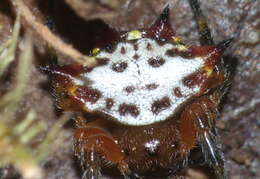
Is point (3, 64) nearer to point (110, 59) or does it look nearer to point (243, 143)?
point (110, 59)

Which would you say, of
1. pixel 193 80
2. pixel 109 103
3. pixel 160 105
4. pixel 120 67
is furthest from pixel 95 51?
pixel 193 80

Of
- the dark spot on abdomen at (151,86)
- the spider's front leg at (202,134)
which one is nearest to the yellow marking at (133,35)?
the dark spot on abdomen at (151,86)

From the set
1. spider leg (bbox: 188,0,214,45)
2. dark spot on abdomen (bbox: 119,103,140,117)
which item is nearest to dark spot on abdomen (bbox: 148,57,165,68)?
dark spot on abdomen (bbox: 119,103,140,117)

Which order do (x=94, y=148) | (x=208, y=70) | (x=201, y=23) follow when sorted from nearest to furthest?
1. (x=94, y=148)
2. (x=208, y=70)
3. (x=201, y=23)

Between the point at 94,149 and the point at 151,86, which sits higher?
the point at 151,86

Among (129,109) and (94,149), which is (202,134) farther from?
(94,149)

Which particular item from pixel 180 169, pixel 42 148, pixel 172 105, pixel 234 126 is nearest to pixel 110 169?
pixel 180 169
